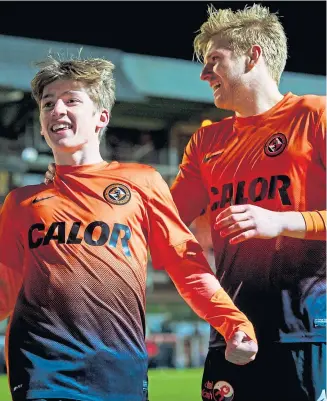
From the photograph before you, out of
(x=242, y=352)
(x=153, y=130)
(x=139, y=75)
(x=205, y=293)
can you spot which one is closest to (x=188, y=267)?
(x=205, y=293)

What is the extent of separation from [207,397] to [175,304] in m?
9.74

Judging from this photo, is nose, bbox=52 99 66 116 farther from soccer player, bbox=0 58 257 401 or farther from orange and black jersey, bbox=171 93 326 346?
orange and black jersey, bbox=171 93 326 346

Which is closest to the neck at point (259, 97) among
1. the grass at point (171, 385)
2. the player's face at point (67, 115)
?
the player's face at point (67, 115)

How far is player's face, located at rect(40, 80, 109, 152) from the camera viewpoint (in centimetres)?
250

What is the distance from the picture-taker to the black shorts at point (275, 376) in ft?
8.33

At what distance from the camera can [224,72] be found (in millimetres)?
2744

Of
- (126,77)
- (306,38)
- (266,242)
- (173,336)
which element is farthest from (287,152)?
(173,336)

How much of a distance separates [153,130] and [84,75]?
8.82 m

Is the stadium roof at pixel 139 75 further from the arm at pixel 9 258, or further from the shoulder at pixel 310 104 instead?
the arm at pixel 9 258

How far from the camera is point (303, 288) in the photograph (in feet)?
8.41

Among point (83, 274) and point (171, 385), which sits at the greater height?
point (83, 274)

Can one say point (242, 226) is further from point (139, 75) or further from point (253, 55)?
point (139, 75)

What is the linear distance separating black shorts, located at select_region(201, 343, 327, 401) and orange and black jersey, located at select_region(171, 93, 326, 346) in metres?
0.04

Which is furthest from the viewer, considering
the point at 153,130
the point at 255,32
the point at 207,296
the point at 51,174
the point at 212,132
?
the point at 153,130
